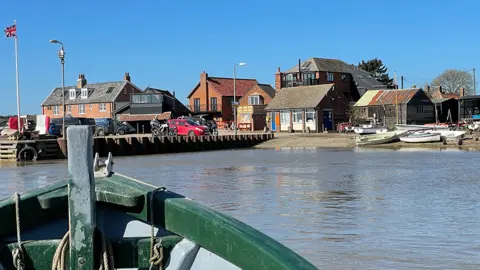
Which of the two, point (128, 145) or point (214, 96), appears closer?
point (128, 145)

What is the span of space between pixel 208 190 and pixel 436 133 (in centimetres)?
2914

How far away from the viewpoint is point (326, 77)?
74.2 meters

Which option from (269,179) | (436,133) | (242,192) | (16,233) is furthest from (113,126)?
(16,233)

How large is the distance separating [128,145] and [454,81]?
70838 millimetres

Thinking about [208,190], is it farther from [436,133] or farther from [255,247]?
[436,133]

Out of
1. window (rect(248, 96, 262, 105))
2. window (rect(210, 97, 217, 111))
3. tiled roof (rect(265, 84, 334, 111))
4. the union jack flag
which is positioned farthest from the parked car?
window (rect(210, 97, 217, 111))

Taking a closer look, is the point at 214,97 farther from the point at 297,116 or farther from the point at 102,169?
the point at 102,169

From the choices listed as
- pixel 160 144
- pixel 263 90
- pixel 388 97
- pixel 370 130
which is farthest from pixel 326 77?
pixel 160 144

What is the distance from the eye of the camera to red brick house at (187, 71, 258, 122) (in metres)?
77.0

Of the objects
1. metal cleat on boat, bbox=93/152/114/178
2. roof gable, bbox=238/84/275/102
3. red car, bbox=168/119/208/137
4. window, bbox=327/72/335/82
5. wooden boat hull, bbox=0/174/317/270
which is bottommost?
wooden boat hull, bbox=0/174/317/270

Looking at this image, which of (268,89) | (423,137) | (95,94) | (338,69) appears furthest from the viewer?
(95,94)

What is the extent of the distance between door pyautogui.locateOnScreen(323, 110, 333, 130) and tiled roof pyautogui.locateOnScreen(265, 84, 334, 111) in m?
1.91

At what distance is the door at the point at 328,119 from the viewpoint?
6178 cm

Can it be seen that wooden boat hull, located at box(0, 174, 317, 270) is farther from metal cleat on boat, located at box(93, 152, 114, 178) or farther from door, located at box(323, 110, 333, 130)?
door, located at box(323, 110, 333, 130)
